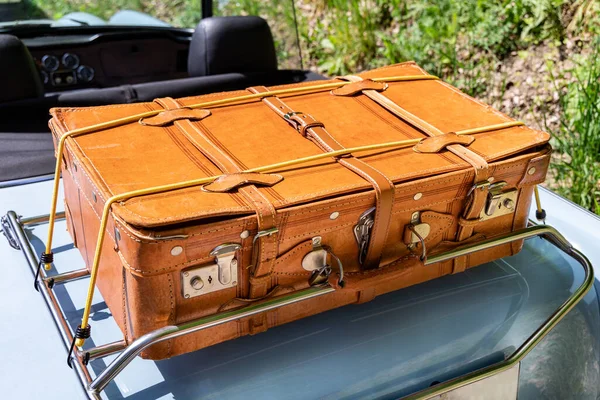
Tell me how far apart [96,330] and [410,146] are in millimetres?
882

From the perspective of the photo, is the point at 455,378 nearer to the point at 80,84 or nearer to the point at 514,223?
the point at 514,223

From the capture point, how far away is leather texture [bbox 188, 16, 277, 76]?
2.75 metres

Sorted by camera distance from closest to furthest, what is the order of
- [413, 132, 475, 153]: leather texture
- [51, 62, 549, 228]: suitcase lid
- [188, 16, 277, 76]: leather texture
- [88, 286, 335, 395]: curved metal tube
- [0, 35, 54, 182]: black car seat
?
[88, 286, 335, 395]: curved metal tube, [51, 62, 549, 228]: suitcase lid, [413, 132, 475, 153]: leather texture, [0, 35, 54, 182]: black car seat, [188, 16, 277, 76]: leather texture

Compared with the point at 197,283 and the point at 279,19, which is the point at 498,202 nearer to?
the point at 197,283

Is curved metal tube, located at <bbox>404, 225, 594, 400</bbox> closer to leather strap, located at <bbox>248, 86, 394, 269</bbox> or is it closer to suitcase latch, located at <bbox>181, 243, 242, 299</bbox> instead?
leather strap, located at <bbox>248, 86, 394, 269</bbox>

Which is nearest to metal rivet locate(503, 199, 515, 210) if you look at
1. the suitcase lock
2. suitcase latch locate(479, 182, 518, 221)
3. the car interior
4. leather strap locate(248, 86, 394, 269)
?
suitcase latch locate(479, 182, 518, 221)

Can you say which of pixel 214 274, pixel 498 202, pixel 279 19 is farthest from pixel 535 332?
pixel 279 19

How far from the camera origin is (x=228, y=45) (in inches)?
110

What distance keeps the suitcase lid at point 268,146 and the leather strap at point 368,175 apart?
20 millimetres

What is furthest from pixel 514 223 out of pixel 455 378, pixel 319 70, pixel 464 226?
pixel 319 70

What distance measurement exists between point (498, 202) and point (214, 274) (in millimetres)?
749

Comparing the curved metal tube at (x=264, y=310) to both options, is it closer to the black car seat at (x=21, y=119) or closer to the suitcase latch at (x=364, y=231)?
the suitcase latch at (x=364, y=231)

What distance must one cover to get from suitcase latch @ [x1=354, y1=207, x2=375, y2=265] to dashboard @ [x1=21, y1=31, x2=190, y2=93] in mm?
1904

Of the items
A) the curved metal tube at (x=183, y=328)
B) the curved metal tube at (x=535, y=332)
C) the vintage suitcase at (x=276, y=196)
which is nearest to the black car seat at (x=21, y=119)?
the vintage suitcase at (x=276, y=196)
